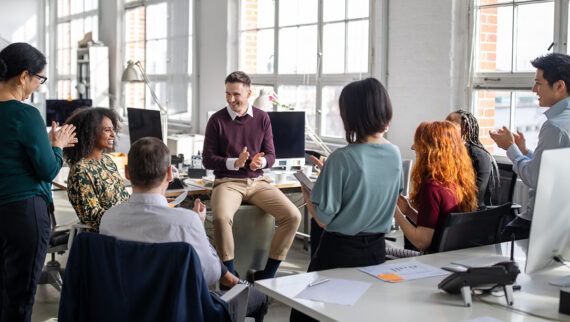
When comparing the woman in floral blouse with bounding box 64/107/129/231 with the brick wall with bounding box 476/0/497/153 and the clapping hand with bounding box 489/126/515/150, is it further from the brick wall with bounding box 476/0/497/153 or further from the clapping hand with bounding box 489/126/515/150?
the brick wall with bounding box 476/0/497/153

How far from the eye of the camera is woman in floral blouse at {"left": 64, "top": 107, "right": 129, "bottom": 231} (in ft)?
9.64

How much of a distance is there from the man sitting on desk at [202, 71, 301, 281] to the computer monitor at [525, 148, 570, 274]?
2154 millimetres

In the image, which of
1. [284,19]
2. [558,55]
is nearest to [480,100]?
[558,55]

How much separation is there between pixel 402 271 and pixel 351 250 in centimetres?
20

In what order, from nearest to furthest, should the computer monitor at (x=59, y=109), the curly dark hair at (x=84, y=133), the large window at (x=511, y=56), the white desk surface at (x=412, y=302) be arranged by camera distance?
the white desk surface at (x=412, y=302) → the curly dark hair at (x=84, y=133) → the large window at (x=511, y=56) → the computer monitor at (x=59, y=109)

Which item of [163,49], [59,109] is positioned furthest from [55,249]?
[163,49]

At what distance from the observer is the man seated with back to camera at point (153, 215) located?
2016 mm

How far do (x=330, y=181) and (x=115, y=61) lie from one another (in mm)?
8815

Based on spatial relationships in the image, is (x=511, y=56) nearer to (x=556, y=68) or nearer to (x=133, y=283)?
(x=556, y=68)

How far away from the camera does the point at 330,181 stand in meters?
2.21

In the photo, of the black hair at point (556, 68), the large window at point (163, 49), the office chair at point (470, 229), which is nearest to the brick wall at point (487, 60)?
the black hair at point (556, 68)

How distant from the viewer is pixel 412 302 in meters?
1.88

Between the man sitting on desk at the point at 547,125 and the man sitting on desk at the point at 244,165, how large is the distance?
1493 mm

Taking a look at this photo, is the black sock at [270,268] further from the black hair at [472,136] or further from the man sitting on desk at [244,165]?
the black hair at [472,136]
